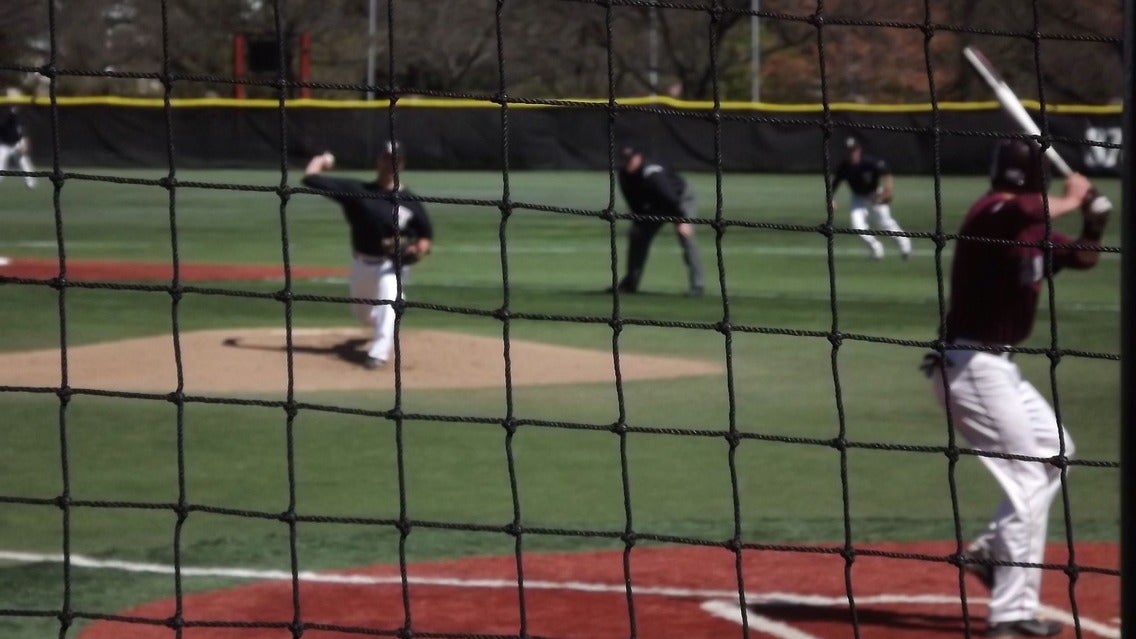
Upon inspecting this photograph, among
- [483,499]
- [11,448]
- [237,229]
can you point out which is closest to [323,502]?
[483,499]

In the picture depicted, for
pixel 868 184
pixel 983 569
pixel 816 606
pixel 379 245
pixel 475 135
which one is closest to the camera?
pixel 983 569

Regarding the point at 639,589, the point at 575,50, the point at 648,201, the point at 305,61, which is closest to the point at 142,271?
the point at 648,201

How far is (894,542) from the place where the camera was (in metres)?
7.83

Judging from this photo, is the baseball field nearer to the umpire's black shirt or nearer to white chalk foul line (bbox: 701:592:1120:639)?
white chalk foul line (bbox: 701:592:1120:639)

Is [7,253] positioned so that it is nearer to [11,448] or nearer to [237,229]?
[237,229]

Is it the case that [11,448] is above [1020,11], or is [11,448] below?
below

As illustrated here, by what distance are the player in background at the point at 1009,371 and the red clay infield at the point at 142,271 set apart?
45.2 ft

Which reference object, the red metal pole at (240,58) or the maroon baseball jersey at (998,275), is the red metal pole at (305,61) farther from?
the maroon baseball jersey at (998,275)

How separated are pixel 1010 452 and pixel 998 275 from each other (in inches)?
25.9

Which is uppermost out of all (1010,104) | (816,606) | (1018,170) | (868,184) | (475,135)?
(475,135)

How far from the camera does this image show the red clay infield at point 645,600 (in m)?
6.35

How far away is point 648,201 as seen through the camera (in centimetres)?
1789

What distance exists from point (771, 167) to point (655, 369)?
2592 centimetres

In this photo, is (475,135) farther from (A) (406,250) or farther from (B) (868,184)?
(A) (406,250)
